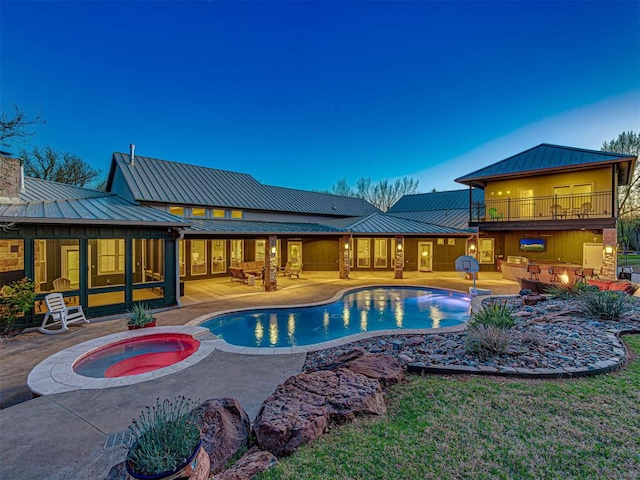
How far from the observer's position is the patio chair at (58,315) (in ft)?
25.9

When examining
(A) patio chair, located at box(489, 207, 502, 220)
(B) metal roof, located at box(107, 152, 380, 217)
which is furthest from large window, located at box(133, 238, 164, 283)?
(A) patio chair, located at box(489, 207, 502, 220)

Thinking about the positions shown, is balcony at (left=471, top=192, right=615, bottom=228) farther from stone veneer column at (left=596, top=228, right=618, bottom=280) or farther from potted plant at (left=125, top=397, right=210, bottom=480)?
potted plant at (left=125, top=397, right=210, bottom=480)

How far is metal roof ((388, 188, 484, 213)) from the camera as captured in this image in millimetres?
23359

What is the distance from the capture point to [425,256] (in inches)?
800

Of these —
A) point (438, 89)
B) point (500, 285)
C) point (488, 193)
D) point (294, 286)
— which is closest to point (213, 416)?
point (294, 286)

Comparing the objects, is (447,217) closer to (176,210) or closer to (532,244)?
(532,244)

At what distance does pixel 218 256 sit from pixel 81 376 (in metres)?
12.2

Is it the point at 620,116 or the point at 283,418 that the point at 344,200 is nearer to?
the point at 620,116

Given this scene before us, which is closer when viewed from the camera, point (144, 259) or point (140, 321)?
point (140, 321)

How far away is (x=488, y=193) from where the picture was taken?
1842 centimetres

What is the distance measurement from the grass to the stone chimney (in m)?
11.2

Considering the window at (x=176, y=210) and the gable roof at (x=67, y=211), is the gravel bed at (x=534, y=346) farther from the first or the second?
the window at (x=176, y=210)

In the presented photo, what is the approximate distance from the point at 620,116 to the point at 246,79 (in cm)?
2751

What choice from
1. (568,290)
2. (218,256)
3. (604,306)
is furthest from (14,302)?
→ (568,290)
